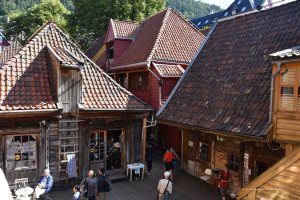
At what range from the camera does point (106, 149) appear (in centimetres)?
1402

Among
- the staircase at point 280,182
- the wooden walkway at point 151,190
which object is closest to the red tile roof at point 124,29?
the wooden walkway at point 151,190

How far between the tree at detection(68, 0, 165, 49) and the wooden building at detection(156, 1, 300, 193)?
764 inches

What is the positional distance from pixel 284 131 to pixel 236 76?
4.37m

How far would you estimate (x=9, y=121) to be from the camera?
1162 cm

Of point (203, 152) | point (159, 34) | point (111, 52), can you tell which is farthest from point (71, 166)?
point (111, 52)

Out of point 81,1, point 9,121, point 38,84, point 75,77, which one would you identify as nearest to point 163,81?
point 75,77

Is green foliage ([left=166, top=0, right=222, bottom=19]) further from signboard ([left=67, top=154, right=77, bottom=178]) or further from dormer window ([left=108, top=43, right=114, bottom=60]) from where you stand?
signboard ([left=67, top=154, right=77, bottom=178])

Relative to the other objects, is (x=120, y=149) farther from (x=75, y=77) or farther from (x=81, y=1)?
(x=81, y=1)

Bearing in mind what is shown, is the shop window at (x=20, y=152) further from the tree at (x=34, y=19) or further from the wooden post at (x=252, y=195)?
the tree at (x=34, y=19)

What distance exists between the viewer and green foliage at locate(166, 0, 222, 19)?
11669 centimetres

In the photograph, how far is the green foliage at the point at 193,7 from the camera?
383 ft

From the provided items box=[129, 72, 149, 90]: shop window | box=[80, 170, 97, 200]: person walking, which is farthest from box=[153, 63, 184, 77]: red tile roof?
box=[80, 170, 97, 200]: person walking

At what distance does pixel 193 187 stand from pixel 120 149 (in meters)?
3.85

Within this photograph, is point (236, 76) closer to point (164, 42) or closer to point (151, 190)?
point (151, 190)
